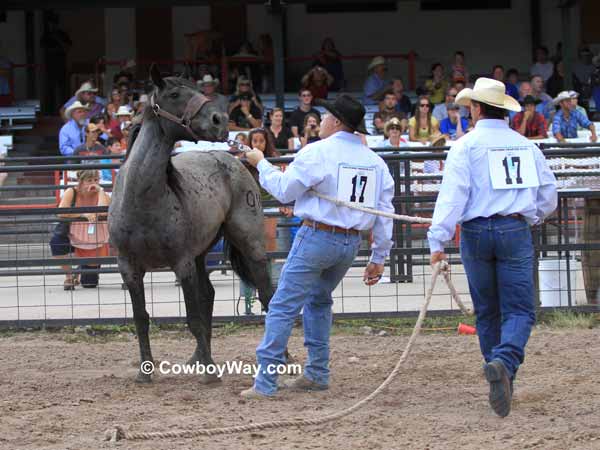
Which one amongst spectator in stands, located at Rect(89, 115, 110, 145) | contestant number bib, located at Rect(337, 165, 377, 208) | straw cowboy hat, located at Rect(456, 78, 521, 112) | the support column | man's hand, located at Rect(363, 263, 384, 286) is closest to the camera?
straw cowboy hat, located at Rect(456, 78, 521, 112)

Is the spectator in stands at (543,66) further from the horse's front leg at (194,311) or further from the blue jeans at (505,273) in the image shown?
the blue jeans at (505,273)

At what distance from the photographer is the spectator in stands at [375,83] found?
20.0 metres

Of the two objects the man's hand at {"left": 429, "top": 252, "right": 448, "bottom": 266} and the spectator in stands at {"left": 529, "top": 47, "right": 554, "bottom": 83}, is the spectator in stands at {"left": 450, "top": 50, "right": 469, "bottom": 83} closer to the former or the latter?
the spectator in stands at {"left": 529, "top": 47, "right": 554, "bottom": 83}

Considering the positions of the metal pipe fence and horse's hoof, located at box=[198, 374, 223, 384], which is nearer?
horse's hoof, located at box=[198, 374, 223, 384]

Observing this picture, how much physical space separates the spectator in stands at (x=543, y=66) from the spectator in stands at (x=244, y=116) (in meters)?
6.17

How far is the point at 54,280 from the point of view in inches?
429

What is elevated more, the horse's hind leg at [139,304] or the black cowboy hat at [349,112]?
the black cowboy hat at [349,112]

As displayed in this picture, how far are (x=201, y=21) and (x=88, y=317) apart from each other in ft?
44.2

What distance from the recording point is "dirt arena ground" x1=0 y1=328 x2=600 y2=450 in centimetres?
618

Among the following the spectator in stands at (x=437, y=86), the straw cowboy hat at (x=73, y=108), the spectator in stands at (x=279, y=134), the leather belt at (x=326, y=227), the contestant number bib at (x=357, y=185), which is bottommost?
the leather belt at (x=326, y=227)

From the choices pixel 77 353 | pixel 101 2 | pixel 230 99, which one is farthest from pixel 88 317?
pixel 101 2

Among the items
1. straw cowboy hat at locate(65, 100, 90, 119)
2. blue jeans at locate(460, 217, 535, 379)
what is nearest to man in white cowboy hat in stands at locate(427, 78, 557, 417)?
blue jeans at locate(460, 217, 535, 379)

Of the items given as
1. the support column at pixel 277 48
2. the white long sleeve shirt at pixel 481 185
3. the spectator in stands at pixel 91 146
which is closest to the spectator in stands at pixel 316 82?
the support column at pixel 277 48

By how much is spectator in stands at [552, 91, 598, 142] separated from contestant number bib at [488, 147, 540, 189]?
33.0 feet
